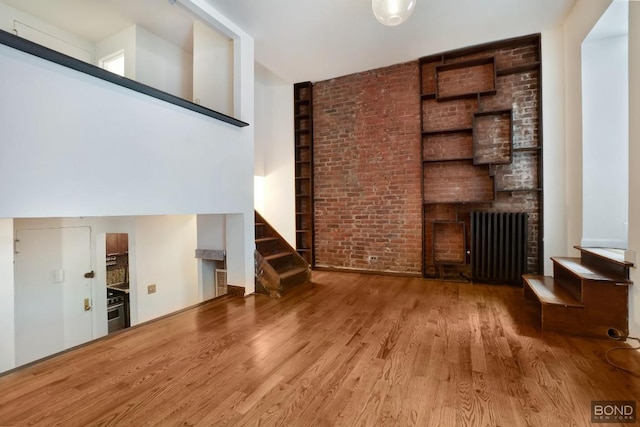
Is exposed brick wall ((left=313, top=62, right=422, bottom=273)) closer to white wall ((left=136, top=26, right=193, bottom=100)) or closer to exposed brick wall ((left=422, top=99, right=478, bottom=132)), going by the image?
exposed brick wall ((left=422, top=99, right=478, bottom=132))

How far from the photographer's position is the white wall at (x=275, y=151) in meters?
5.05

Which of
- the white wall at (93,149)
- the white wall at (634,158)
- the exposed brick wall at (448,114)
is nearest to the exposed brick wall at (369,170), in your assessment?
the exposed brick wall at (448,114)

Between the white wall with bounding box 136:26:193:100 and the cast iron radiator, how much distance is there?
4587 mm

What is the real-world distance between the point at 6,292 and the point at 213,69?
310 cm

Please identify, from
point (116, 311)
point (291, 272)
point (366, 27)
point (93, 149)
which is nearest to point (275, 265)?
point (291, 272)

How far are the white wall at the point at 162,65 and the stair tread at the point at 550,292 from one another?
5010 millimetres

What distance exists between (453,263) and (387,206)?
4.00ft

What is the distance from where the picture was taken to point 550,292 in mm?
2574

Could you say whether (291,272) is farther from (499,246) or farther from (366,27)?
(366,27)

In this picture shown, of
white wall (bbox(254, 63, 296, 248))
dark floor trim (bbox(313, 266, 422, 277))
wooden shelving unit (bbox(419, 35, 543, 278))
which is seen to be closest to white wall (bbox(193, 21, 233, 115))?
white wall (bbox(254, 63, 296, 248))

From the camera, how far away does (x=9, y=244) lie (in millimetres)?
2639

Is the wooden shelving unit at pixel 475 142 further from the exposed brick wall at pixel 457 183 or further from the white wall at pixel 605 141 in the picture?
the white wall at pixel 605 141

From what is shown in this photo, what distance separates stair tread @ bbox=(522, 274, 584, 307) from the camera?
90.7 inches

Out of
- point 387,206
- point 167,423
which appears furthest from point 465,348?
point 387,206
